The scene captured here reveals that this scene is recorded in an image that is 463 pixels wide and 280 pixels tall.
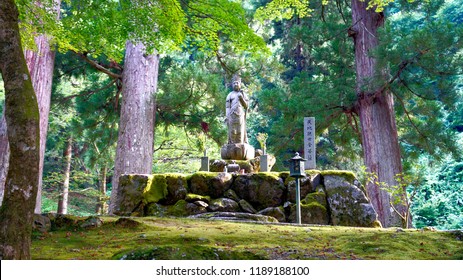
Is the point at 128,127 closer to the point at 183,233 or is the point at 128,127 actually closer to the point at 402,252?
the point at 183,233

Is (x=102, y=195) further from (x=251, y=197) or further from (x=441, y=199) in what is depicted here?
(x=441, y=199)

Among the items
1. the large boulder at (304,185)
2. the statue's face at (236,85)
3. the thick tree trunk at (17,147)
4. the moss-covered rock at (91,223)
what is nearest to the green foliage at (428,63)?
the statue's face at (236,85)

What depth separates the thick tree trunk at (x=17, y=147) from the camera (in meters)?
2.72

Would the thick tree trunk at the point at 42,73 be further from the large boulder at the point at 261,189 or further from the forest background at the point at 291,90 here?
the large boulder at the point at 261,189

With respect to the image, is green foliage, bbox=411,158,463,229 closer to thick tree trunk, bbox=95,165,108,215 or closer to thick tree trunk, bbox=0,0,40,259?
thick tree trunk, bbox=95,165,108,215

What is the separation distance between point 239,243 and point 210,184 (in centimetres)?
294

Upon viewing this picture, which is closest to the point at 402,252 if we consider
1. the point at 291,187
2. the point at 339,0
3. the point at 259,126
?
the point at 291,187

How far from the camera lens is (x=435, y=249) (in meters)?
3.98

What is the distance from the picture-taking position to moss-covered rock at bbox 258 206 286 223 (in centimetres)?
665

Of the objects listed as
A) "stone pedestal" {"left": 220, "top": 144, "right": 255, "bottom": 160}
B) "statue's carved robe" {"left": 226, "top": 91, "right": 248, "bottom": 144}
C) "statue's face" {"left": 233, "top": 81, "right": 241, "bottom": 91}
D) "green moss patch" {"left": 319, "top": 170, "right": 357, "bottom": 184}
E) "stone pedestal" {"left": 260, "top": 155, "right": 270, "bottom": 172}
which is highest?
"statue's face" {"left": 233, "top": 81, "right": 241, "bottom": 91}

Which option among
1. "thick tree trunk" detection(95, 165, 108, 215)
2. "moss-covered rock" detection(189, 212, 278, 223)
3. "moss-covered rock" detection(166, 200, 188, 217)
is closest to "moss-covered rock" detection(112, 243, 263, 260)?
"moss-covered rock" detection(189, 212, 278, 223)

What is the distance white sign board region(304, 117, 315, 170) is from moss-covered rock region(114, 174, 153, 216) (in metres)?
2.67

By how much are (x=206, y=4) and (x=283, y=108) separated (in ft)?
20.1

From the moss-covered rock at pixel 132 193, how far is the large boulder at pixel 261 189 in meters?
1.27
